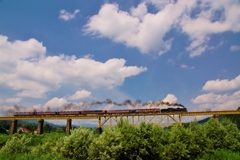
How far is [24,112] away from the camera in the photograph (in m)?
60.8

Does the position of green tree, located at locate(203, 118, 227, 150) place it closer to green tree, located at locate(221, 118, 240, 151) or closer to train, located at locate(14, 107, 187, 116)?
green tree, located at locate(221, 118, 240, 151)

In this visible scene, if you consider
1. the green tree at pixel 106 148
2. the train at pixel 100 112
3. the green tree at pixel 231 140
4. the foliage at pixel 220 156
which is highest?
the train at pixel 100 112

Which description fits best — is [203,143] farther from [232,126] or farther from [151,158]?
[151,158]

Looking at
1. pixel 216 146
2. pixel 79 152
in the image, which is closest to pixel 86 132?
pixel 79 152

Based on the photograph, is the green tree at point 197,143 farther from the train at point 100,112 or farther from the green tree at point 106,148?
the train at point 100,112

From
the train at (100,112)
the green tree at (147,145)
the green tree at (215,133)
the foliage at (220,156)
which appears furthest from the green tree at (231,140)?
the green tree at (147,145)

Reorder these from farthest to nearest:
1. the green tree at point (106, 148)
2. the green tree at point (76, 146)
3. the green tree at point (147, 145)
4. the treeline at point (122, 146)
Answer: the green tree at point (147, 145), the green tree at point (76, 146), the treeline at point (122, 146), the green tree at point (106, 148)

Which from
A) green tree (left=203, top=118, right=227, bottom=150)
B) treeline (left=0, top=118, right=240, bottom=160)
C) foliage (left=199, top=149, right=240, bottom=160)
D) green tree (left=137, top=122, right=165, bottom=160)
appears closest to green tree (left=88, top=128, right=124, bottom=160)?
treeline (left=0, top=118, right=240, bottom=160)

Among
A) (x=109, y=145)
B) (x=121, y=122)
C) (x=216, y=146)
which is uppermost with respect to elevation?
(x=121, y=122)

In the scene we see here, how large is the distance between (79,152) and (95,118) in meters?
32.8

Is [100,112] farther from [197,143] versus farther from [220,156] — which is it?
[220,156]

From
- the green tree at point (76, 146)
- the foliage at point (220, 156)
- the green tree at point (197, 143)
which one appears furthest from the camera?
the green tree at point (197, 143)

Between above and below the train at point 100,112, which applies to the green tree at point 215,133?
below

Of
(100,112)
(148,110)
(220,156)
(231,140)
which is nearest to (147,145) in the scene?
(220,156)
